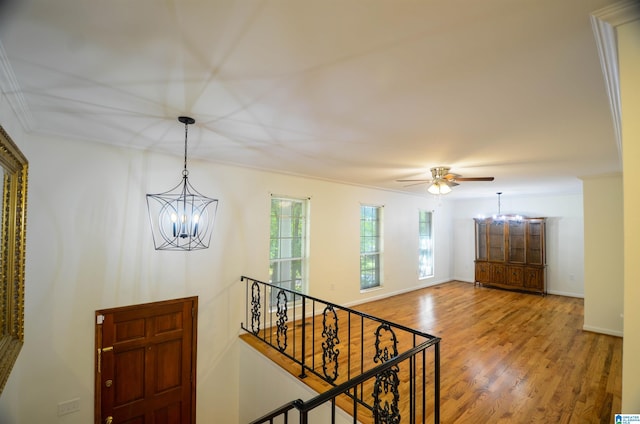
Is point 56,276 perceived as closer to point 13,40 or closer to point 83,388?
point 83,388

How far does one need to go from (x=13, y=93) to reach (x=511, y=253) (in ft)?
30.7

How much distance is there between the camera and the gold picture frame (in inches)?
72.6

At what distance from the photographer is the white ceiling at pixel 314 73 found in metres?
1.20

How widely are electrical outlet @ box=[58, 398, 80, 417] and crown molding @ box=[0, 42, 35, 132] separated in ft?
9.08

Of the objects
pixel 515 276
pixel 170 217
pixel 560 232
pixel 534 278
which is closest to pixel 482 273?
pixel 515 276

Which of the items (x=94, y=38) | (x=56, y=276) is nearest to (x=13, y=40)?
(x=94, y=38)

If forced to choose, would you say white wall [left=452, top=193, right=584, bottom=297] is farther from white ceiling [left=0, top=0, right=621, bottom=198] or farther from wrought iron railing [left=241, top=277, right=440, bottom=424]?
wrought iron railing [left=241, top=277, right=440, bottom=424]

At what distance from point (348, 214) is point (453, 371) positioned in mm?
3249

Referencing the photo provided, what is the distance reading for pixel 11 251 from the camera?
6.57 feet

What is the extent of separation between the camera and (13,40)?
138 cm

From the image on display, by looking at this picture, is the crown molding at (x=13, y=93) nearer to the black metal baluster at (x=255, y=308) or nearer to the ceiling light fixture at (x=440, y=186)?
the black metal baluster at (x=255, y=308)

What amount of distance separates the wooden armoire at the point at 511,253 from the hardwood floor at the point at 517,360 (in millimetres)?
1012

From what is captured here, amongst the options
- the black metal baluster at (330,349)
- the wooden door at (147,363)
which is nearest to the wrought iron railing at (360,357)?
the black metal baluster at (330,349)

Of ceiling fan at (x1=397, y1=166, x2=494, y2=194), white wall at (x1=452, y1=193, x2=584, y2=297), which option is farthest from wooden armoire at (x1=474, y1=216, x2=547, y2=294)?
ceiling fan at (x1=397, y1=166, x2=494, y2=194)
